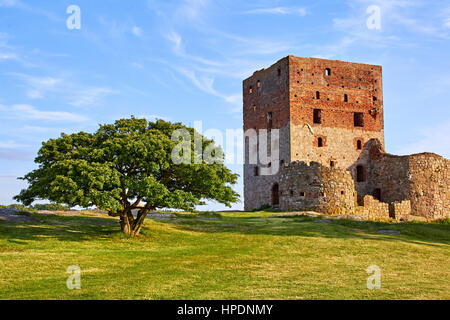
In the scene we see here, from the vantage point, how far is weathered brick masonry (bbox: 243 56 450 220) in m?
39.4

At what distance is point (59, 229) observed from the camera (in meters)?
21.2

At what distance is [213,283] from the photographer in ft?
36.0

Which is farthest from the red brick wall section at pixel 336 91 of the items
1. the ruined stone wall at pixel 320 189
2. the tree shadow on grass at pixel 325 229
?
the tree shadow on grass at pixel 325 229

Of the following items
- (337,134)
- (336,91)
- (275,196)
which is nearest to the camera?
(275,196)

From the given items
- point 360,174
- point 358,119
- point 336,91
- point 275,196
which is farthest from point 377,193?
point 336,91

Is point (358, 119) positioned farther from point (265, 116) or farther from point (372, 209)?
point (372, 209)

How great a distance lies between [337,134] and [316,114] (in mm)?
2878

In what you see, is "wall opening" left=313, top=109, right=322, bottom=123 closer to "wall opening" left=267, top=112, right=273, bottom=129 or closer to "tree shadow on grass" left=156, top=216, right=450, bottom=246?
"wall opening" left=267, top=112, right=273, bottom=129

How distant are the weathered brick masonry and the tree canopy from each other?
17.9 m

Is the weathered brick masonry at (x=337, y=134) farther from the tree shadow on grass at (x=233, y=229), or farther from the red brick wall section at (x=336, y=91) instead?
the tree shadow on grass at (x=233, y=229)

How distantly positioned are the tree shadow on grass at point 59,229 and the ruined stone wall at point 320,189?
47.3ft
